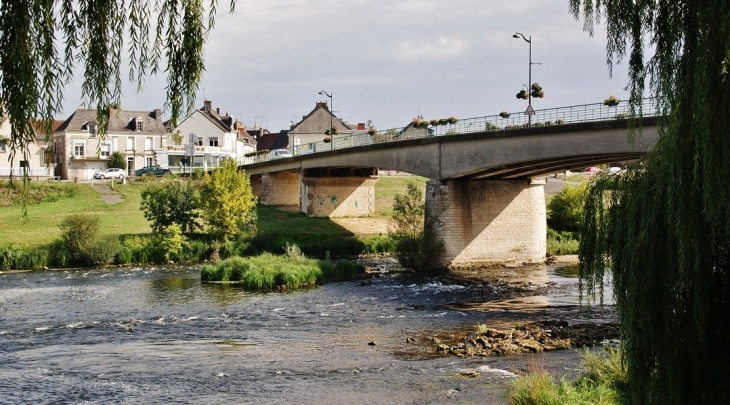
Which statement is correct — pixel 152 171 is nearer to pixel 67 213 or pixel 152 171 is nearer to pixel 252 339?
pixel 67 213

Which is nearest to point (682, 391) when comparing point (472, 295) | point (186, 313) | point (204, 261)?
point (186, 313)

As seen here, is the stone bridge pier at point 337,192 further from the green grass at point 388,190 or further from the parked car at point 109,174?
the parked car at point 109,174

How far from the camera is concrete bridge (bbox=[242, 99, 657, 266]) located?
119ft

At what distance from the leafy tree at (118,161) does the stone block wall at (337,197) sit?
27.5m

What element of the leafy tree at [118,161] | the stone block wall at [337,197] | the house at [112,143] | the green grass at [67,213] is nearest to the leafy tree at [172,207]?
the green grass at [67,213]

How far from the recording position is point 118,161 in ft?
276

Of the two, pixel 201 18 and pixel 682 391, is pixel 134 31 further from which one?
pixel 682 391

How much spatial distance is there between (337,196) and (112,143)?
1305 inches

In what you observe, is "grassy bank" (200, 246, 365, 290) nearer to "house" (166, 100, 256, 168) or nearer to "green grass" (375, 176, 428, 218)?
"green grass" (375, 176, 428, 218)

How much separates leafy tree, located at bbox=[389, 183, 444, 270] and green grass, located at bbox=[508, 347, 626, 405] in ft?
81.4

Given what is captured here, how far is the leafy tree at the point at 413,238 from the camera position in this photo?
42500mm

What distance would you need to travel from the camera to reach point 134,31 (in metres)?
7.05

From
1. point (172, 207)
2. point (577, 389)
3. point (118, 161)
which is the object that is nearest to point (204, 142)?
point (118, 161)

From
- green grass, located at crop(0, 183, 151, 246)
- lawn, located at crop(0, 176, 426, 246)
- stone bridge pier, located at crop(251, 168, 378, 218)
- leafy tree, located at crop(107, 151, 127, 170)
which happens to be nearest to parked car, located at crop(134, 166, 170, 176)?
leafy tree, located at crop(107, 151, 127, 170)
